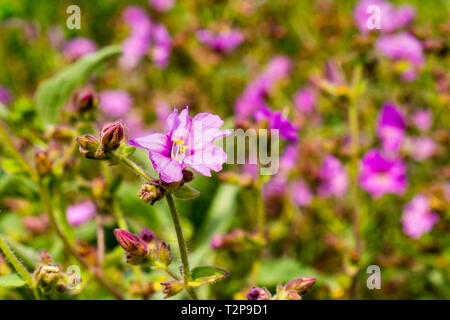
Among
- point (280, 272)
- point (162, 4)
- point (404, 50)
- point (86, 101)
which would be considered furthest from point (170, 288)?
point (162, 4)

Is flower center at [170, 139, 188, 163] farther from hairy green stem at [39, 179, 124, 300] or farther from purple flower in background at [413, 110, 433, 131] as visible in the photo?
purple flower in background at [413, 110, 433, 131]

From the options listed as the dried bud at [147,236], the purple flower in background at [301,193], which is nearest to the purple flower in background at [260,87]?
the purple flower in background at [301,193]

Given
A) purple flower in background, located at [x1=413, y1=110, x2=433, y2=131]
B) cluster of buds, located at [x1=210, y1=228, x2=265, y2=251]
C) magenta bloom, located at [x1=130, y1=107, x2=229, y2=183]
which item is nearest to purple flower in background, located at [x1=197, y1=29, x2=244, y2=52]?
purple flower in background, located at [x1=413, y1=110, x2=433, y2=131]

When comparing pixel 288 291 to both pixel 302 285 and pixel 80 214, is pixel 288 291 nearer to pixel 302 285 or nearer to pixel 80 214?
pixel 302 285

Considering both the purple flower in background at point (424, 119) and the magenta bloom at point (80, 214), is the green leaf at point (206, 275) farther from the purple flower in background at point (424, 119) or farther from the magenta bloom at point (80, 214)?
the purple flower in background at point (424, 119)

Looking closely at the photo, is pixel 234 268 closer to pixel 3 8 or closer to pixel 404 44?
pixel 404 44

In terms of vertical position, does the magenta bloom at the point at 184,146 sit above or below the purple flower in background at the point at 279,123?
below
